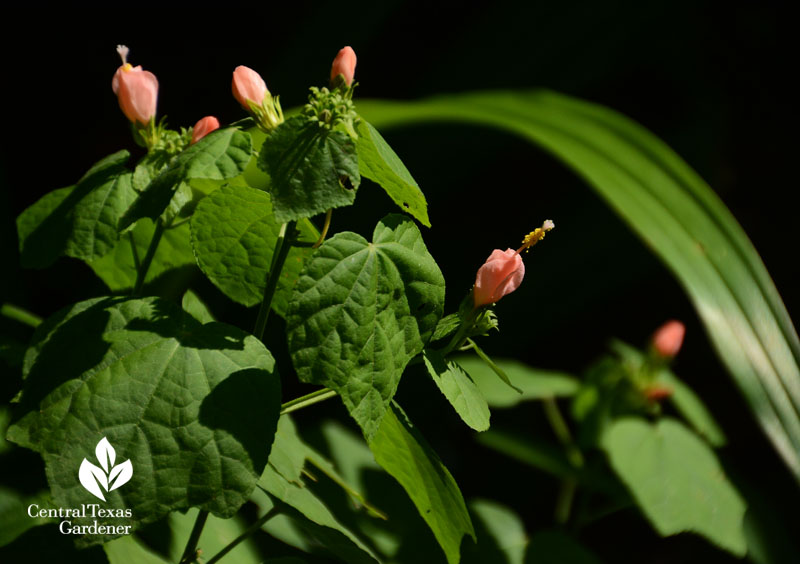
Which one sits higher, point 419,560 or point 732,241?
point 732,241

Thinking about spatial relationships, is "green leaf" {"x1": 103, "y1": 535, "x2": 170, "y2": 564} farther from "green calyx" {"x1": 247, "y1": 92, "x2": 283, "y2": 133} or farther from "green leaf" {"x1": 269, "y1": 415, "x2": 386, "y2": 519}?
"green calyx" {"x1": 247, "y1": 92, "x2": 283, "y2": 133}

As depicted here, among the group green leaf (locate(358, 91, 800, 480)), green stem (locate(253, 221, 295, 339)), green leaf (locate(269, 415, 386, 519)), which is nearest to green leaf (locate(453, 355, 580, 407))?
green leaf (locate(358, 91, 800, 480))

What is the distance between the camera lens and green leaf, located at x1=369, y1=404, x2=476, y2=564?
55 centimetres

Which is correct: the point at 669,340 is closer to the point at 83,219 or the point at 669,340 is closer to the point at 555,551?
the point at 555,551

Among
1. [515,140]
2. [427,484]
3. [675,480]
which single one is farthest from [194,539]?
[515,140]

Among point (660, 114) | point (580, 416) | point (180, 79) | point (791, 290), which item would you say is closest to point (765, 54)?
point (660, 114)

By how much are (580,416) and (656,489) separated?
0.84ft

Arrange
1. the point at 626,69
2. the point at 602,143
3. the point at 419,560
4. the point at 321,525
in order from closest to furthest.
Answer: the point at 321,525, the point at 419,560, the point at 602,143, the point at 626,69

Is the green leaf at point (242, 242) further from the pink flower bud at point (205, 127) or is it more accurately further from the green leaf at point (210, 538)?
the green leaf at point (210, 538)

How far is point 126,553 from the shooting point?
1.97ft

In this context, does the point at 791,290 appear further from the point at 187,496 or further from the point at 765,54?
the point at 187,496

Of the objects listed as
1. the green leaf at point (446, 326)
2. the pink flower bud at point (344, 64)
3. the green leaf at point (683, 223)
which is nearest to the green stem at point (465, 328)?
the green leaf at point (446, 326)

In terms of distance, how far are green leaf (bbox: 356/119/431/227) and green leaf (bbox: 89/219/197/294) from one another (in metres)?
0.24

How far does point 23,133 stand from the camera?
5.72 ft
